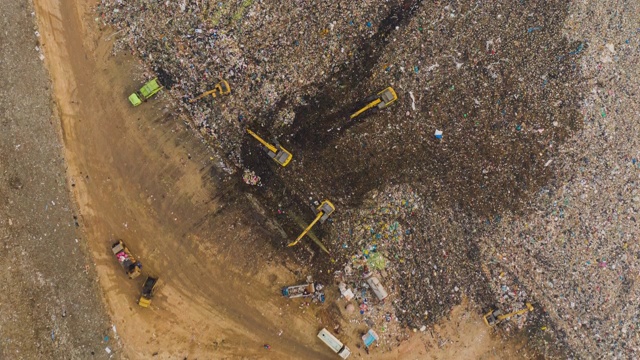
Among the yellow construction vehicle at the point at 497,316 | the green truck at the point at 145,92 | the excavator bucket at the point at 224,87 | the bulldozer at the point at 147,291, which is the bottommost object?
the yellow construction vehicle at the point at 497,316

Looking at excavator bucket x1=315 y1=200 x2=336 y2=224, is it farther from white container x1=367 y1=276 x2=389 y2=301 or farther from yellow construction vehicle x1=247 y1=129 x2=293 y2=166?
white container x1=367 y1=276 x2=389 y2=301

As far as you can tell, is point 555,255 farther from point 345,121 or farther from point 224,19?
point 224,19

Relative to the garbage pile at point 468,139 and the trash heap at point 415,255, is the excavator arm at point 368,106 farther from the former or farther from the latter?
the trash heap at point 415,255

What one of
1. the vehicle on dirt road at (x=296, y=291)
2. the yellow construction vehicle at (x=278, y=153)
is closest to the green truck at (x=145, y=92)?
the yellow construction vehicle at (x=278, y=153)

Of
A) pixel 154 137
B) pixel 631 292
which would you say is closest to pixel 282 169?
pixel 154 137

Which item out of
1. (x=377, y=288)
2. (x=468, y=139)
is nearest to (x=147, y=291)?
(x=377, y=288)

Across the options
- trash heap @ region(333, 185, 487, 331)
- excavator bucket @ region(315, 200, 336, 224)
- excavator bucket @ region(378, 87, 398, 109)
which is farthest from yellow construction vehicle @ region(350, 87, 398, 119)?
excavator bucket @ region(315, 200, 336, 224)
